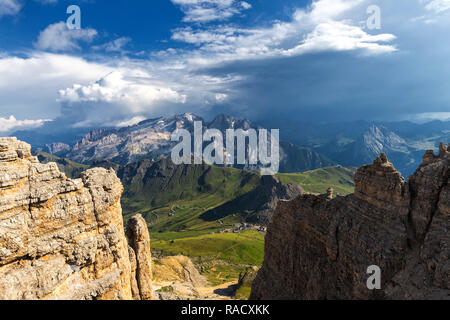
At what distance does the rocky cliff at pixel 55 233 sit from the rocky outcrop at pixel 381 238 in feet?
123

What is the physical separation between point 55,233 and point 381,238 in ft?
160

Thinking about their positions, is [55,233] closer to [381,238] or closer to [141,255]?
[141,255]

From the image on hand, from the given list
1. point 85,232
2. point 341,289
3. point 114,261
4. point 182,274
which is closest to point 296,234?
point 341,289

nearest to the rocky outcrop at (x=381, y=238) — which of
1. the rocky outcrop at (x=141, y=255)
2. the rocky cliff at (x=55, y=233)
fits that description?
the rocky outcrop at (x=141, y=255)

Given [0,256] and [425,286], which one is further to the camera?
[425,286]

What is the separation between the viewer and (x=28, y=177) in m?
33.6

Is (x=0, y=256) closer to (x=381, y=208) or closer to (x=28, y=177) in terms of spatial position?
(x=28, y=177)

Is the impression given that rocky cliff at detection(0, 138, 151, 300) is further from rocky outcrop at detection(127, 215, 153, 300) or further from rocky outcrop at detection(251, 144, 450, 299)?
rocky outcrop at detection(251, 144, 450, 299)

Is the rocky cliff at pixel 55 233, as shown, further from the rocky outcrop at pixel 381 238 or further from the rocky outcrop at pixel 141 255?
the rocky outcrop at pixel 381 238

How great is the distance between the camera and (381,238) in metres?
41.9

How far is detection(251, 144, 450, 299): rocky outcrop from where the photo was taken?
36094 millimetres

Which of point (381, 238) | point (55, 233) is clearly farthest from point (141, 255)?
point (381, 238)
